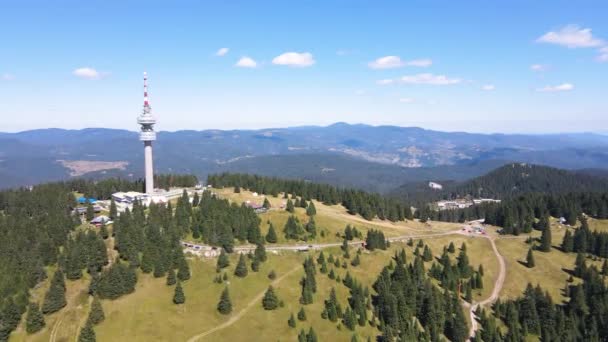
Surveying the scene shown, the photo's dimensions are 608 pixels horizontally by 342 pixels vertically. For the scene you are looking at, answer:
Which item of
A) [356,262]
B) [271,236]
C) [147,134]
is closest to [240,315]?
[271,236]

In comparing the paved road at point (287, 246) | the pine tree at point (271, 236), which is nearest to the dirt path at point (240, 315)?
the paved road at point (287, 246)

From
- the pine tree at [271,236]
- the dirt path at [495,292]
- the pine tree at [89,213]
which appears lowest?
the dirt path at [495,292]

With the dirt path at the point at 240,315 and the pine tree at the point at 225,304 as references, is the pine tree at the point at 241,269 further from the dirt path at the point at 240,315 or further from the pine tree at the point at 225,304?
the pine tree at the point at 225,304

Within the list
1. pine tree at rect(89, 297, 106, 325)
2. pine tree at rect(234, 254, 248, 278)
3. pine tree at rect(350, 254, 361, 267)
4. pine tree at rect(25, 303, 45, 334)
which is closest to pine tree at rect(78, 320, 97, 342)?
pine tree at rect(89, 297, 106, 325)

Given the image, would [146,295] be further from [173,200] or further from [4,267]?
[173,200]

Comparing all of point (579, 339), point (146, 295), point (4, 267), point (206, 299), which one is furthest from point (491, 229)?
point (4, 267)

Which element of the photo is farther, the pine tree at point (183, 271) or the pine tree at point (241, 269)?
the pine tree at point (241, 269)
